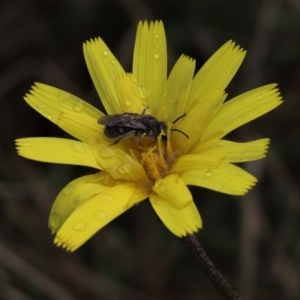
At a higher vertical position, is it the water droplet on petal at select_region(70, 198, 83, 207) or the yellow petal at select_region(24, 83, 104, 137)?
the yellow petal at select_region(24, 83, 104, 137)

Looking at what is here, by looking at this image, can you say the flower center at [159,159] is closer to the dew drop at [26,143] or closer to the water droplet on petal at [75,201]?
the water droplet on petal at [75,201]

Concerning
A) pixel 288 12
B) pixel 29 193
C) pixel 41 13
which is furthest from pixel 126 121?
pixel 41 13

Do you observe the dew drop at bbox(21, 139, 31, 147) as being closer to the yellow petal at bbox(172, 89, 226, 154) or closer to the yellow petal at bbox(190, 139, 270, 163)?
the yellow petal at bbox(172, 89, 226, 154)

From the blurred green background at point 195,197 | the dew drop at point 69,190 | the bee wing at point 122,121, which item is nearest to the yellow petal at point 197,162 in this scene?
the bee wing at point 122,121

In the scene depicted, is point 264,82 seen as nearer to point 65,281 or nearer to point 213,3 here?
point 213,3

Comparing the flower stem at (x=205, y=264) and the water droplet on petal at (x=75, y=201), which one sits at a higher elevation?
the water droplet on petal at (x=75, y=201)

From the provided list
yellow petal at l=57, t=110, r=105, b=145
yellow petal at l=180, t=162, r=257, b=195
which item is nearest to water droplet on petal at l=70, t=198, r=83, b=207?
yellow petal at l=57, t=110, r=105, b=145
